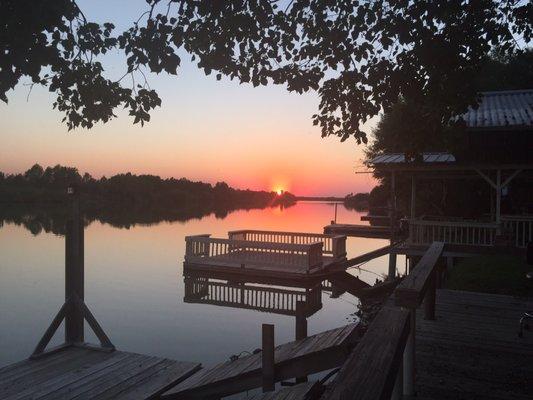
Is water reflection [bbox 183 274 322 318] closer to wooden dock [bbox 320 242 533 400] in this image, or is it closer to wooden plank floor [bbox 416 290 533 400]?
wooden dock [bbox 320 242 533 400]

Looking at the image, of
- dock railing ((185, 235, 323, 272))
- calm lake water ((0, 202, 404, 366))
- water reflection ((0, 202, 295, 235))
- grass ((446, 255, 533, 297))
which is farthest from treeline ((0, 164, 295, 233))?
grass ((446, 255, 533, 297))

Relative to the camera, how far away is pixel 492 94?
2406 centimetres

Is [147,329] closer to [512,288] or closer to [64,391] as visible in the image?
[64,391]

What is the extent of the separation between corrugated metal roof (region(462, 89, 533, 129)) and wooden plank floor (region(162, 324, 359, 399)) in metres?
11.3

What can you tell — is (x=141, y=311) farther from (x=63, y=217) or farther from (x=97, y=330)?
(x=63, y=217)

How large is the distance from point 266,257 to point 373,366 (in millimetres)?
17845

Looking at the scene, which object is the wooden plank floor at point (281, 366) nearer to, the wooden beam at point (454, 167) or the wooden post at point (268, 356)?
the wooden post at point (268, 356)

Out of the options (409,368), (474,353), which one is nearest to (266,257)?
(474,353)

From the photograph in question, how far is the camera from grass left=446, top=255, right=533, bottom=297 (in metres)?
10.4

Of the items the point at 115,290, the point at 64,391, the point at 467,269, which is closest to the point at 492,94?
the point at 467,269

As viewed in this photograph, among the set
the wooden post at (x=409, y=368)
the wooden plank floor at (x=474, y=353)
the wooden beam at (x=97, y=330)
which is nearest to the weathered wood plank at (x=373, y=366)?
the wooden post at (x=409, y=368)

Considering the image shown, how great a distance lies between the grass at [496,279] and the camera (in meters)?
10.4

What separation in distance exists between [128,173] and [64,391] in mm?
144886

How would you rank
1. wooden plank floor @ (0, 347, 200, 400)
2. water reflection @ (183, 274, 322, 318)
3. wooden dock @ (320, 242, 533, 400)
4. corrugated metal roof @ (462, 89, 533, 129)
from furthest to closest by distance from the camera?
water reflection @ (183, 274, 322, 318), corrugated metal roof @ (462, 89, 533, 129), wooden plank floor @ (0, 347, 200, 400), wooden dock @ (320, 242, 533, 400)
